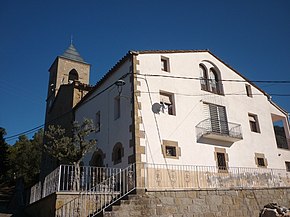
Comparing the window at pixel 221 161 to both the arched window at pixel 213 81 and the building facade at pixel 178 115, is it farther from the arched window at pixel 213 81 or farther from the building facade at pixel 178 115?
→ the arched window at pixel 213 81

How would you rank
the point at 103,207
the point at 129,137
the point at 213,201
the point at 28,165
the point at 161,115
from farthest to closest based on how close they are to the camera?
the point at 28,165 < the point at 161,115 < the point at 129,137 < the point at 213,201 < the point at 103,207

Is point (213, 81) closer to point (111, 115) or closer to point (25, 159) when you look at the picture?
point (111, 115)

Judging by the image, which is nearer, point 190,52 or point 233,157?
point 233,157

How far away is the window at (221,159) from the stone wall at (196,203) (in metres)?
1.96

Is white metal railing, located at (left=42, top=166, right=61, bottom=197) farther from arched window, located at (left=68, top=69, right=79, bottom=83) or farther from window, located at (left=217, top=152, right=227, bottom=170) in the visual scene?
arched window, located at (left=68, top=69, right=79, bottom=83)

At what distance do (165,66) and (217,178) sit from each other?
6123 mm

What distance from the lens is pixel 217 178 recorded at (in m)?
13.0

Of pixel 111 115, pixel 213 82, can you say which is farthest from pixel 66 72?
pixel 213 82

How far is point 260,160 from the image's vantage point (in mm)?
15625

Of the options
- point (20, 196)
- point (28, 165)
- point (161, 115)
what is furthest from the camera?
point (28, 165)

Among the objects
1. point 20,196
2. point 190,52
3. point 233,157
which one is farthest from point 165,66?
point 20,196

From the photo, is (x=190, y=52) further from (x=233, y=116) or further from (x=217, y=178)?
(x=217, y=178)

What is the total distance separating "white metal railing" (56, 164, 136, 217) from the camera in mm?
8469

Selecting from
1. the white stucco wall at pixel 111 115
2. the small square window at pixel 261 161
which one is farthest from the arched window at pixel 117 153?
the small square window at pixel 261 161
